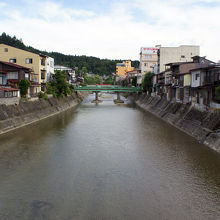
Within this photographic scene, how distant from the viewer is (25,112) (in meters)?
32.0

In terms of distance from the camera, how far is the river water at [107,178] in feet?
34.8

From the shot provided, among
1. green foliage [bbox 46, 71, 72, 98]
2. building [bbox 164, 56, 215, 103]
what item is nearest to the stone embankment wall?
building [bbox 164, 56, 215, 103]

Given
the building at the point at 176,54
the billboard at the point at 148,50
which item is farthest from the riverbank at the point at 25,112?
the billboard at the point at 148,50

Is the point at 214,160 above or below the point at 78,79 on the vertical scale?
below

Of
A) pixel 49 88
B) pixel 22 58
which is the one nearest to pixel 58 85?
pixel 49 88

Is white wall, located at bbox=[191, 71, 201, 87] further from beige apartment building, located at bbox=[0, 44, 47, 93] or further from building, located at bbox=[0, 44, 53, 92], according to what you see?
beige apartment building, located at bbox=[0, 44, 47, 93]

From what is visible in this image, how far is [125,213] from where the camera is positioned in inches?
408

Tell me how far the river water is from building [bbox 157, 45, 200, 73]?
38.5m

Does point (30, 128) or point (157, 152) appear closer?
point (157, 152)

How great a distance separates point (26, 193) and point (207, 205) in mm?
8923

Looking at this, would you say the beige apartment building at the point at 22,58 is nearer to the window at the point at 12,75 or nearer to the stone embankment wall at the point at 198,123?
the window at the point at 12,75

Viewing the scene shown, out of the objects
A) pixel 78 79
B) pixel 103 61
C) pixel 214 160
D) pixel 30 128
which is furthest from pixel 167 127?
pixel 103 61

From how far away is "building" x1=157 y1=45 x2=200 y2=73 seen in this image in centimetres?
5938

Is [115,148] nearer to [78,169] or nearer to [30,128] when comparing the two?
[78,169]
